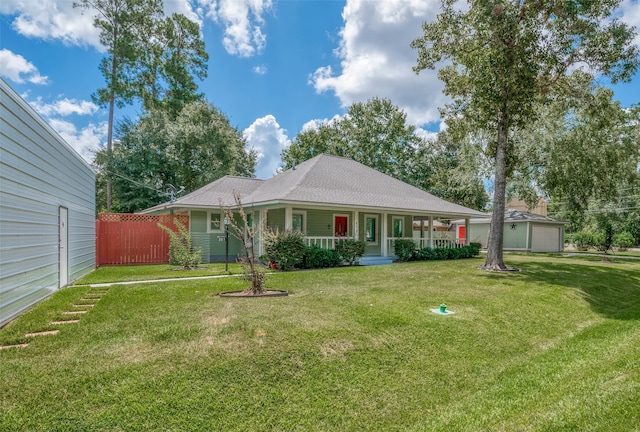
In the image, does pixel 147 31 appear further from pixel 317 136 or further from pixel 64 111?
pixel 317 136

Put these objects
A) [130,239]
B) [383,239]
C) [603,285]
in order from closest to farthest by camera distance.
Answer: [603,285], [130,239], [383,239]

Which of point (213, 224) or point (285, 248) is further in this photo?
point (213, 224)

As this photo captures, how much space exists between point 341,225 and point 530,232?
1765cm

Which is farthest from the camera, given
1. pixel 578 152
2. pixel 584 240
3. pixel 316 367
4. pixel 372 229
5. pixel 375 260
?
pixel 584 240

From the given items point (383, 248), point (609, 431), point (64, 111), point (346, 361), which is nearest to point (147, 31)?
point (64, 111)

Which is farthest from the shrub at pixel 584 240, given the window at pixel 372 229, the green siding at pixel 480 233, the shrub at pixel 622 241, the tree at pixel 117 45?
the tree at pixel 117 45

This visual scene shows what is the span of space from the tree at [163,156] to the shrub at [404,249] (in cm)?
1619

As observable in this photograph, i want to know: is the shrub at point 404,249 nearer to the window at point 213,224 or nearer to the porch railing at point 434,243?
the porch railing at point 434,243

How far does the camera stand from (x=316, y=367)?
4.13m

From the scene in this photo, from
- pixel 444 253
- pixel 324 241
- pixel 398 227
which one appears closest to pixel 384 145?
pixel 398 227

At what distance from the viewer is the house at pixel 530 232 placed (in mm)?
25750

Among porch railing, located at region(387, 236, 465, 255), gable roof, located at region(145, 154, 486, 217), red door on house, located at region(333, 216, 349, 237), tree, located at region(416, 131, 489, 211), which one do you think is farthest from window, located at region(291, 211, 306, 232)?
tree, located at region(416, 131, 489, 211)

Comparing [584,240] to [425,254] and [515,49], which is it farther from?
[515,49]

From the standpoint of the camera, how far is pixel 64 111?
26.0 m
